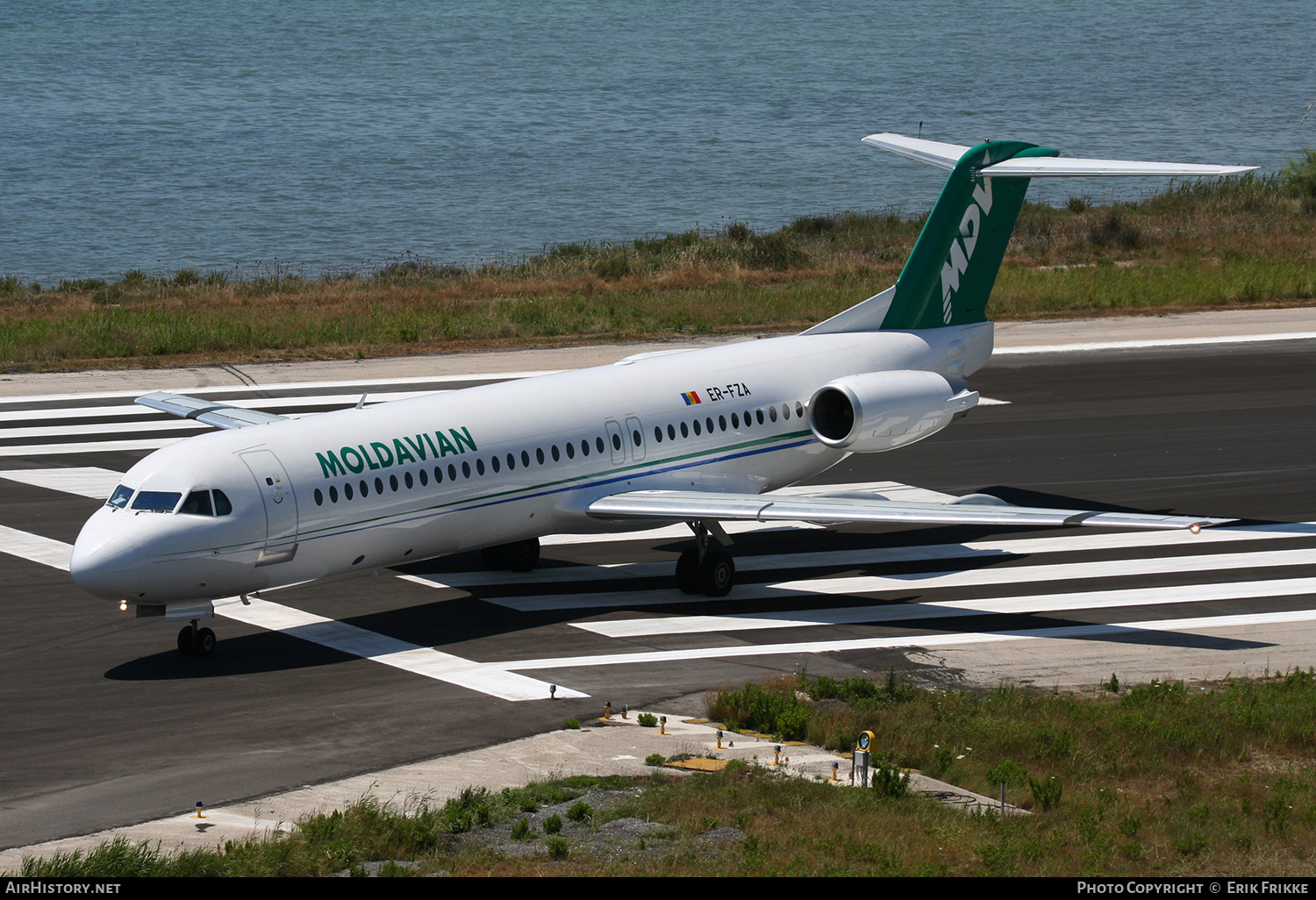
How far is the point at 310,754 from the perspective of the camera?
1666 centimetres

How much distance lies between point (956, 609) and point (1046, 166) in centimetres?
862

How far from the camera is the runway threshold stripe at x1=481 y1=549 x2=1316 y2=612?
2330cm

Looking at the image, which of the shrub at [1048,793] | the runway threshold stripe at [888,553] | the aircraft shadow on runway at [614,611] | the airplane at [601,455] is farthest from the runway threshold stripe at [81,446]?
the shrub at [1048,793]

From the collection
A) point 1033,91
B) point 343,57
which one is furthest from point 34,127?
point 1033,91

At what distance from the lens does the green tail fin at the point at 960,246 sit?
90.8 ft

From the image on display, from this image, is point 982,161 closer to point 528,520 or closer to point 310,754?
point 528,520

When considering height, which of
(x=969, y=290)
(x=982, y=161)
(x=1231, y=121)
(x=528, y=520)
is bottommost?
(x=528, y=520)

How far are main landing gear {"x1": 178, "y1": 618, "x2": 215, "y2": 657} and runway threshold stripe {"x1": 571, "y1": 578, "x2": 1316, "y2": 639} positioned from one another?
16.5 ft

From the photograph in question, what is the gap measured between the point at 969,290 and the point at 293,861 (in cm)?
1908

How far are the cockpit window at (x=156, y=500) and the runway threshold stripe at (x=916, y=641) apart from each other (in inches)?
182

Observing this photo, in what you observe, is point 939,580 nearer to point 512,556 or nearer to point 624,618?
point 624,618

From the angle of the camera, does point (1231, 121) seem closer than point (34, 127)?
No

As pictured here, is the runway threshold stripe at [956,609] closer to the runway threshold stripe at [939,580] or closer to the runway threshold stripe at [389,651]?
the runway threshold stripe at [939,580]

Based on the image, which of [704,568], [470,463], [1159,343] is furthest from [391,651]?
[1159,343]
